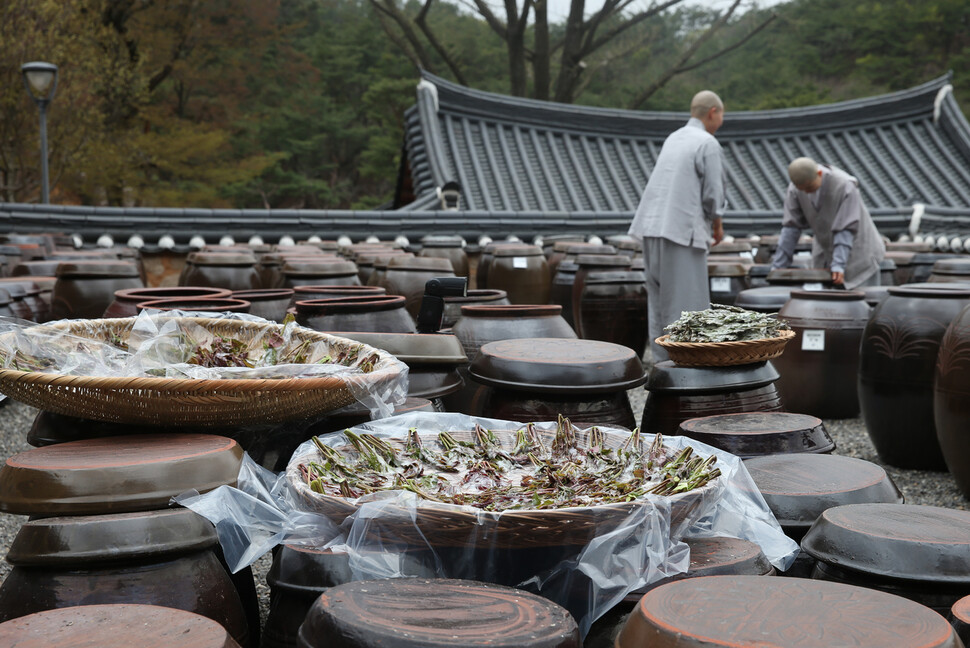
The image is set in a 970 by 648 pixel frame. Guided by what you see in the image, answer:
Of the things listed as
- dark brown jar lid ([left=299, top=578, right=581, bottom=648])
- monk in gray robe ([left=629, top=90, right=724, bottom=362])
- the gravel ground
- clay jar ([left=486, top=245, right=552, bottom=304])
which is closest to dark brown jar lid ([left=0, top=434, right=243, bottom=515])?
dark brown jar lid ([left=299, top=578, right=581, bottom=648])

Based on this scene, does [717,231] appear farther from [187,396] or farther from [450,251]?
[187,396]

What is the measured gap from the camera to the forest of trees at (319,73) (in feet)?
50.3

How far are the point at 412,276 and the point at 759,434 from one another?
2.73 metres

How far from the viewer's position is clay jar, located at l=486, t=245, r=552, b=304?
7.48 m

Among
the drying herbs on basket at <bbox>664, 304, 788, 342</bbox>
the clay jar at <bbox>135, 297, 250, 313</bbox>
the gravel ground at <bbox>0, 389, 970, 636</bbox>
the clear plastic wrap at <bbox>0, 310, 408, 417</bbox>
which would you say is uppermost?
the clay jar at <bbox>135, 297, 250, 313</bbox>

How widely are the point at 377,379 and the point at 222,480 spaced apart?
47 cm

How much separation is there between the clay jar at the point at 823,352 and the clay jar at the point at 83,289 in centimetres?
400

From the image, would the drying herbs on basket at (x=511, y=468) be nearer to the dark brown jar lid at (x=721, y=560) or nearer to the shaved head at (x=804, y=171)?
the dark brown jar lid at (x=721, y=560)

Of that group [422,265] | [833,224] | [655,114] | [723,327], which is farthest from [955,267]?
[655,114]

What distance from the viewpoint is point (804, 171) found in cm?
686

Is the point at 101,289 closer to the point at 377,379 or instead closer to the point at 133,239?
the point at 377,379

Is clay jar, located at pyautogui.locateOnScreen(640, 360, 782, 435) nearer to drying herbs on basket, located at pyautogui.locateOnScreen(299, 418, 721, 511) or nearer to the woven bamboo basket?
drying herbs on basket, located at pyautogui.locateOnScreen(299, 418, 721, 511)

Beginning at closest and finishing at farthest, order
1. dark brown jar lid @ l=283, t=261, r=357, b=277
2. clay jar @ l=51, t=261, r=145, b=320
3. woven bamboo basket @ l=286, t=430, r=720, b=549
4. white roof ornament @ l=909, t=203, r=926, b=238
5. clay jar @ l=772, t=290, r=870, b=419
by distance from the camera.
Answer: woven bamboo basket @ l=286, t=430, r=720, b=549 < clay jar @ l=51, t=261, r=145, b=320 < dark brown jar lid @ l=283, t=261, r=357, b=277 < clay jar @ l=772, t=290, r=870, b=419 < white roof ornament @ l=909, t=203, r=926, b=238

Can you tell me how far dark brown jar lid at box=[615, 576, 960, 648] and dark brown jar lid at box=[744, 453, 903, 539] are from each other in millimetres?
836
